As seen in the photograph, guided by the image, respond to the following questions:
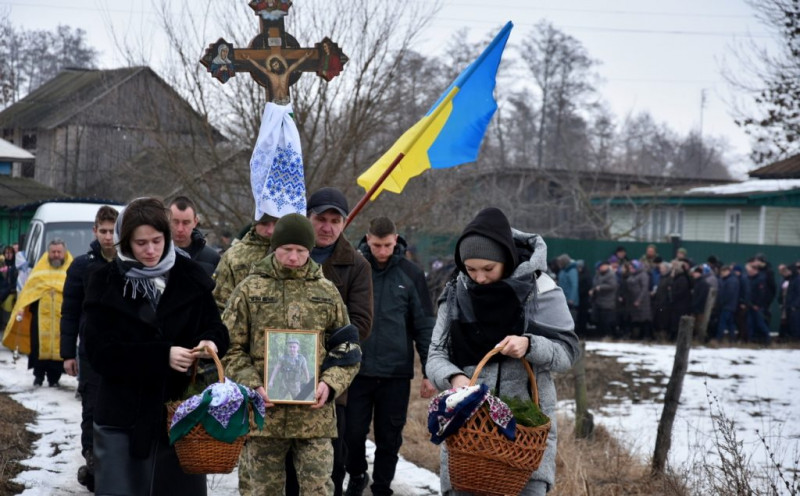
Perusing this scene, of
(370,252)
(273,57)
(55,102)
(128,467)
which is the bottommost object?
(128,467)

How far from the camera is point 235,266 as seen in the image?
5867 millimetres

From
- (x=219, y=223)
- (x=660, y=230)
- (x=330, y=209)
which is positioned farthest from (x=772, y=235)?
(x=330, y=209)

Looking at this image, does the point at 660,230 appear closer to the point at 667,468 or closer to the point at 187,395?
the point at 667,468

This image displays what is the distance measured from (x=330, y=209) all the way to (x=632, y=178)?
1344 inches

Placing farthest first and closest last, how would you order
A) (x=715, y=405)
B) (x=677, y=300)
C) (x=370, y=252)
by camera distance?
(x=677, y=300), (x=715, y=405), (x=370, y=252)

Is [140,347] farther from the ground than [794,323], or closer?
farther from the ground

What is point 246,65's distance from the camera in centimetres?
788

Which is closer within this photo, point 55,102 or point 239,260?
point 239,260

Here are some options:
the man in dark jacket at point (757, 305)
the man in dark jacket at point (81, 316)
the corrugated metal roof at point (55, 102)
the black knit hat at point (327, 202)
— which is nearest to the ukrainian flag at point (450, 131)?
the black knit hat at point (327, 202)

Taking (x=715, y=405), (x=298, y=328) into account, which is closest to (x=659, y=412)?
(x=715, y=405)

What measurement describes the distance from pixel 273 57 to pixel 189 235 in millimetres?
1785

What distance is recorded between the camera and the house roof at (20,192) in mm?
27609

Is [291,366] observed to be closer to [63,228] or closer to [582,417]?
[582,417]

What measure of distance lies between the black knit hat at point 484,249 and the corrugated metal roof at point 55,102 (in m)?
34.2
